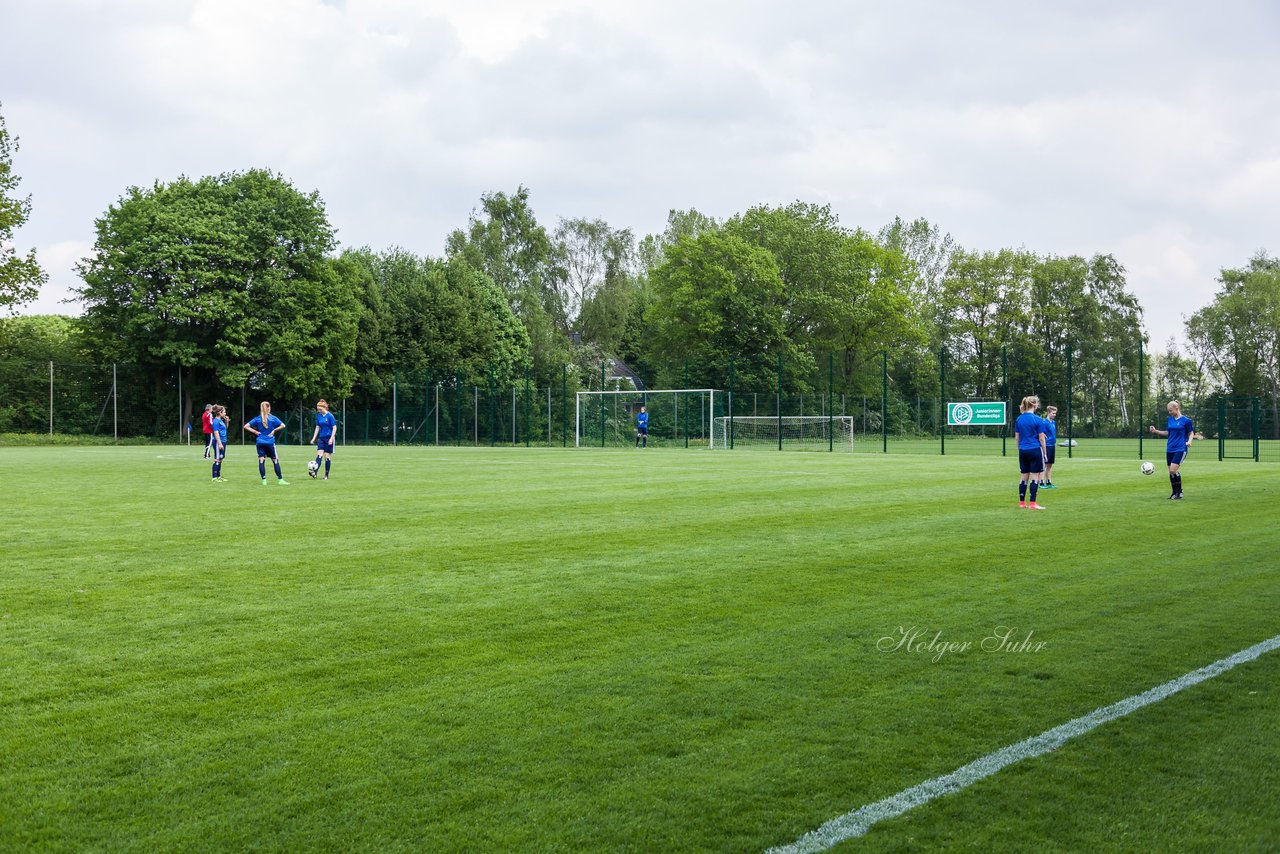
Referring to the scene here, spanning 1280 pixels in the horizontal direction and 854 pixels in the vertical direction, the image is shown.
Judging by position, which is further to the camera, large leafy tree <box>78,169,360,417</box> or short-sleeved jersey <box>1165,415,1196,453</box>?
large leafy tree <box>78,169,360,417</box>

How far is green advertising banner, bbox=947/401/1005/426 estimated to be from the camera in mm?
42062

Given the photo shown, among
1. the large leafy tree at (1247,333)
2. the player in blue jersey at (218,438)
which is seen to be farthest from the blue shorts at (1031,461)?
the large leafy tree at (1247,333)

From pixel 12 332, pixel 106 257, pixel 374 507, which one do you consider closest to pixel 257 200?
pixel 106 257

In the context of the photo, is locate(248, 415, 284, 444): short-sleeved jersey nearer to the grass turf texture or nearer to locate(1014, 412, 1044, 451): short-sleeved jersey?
the grass turf texture

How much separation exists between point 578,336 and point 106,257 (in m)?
35.4

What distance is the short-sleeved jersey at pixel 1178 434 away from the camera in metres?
18.4

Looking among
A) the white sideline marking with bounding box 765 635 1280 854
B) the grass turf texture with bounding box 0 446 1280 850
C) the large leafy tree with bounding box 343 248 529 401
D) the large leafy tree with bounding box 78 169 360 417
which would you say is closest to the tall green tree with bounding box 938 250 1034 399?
the large leafy tree with bounding box 343 248 529 401

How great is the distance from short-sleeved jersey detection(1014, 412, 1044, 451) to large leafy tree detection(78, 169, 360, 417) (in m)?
43.9

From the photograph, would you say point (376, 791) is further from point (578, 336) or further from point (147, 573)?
point (578, 336)

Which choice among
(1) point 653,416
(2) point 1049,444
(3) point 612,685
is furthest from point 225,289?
(3) point 612,685

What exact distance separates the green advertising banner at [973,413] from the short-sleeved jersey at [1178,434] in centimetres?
2306

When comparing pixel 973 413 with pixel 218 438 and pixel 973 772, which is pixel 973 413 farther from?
pixel 973 772

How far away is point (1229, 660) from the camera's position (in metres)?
6.40

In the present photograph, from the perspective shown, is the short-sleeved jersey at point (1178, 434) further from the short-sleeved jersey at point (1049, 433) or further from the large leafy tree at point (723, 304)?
the large leafy tree at point (723, 304)
